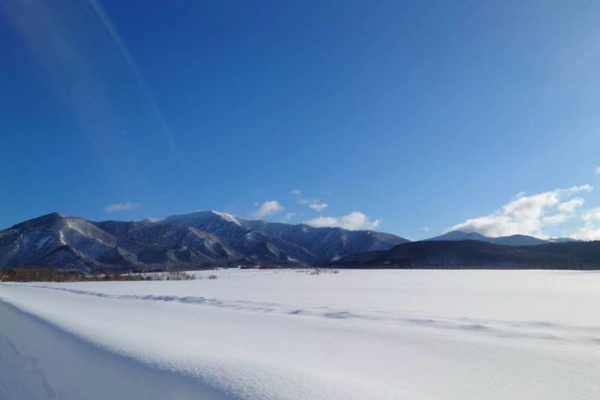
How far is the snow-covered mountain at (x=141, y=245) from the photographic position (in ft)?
319

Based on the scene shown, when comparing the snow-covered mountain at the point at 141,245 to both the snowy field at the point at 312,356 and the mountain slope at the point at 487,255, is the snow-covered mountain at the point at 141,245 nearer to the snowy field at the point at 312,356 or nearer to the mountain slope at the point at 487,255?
the mountain slope at the point at 487,255

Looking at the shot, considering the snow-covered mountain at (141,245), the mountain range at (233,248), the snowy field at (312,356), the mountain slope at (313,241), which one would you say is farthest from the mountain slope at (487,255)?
the mountain slope at (313,241)

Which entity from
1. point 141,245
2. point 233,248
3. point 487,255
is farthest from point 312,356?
point 233,248

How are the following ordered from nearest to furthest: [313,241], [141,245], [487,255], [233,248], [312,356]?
[312,356]
[487,255]
[141,245]
[233,248]
[313,241]

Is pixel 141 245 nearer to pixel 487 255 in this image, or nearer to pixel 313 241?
pixel 313 241

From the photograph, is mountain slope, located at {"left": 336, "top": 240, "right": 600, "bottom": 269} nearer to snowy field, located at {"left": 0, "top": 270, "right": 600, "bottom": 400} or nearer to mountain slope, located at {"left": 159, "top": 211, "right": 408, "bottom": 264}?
snowy field, located at {"left": 0, "top": 270, "right": 600, "bottom": 400}

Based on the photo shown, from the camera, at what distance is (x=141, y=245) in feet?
360

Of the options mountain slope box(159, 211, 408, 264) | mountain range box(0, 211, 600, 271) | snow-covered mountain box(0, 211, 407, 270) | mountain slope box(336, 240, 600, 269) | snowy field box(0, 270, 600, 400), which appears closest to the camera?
snowy field box(0, 270, 600, 400)

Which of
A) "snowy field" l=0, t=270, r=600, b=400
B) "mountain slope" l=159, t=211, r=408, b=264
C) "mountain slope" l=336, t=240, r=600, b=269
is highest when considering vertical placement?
"mountain slope" l=159, t=211, r=408, b=264

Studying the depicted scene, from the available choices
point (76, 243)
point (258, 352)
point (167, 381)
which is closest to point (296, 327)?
point (258, 352)

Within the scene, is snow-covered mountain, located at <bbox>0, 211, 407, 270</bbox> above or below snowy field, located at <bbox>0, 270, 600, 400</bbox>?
above

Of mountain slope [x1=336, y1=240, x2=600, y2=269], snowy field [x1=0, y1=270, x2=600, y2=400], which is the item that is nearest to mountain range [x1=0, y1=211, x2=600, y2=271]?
mountain slope [x1=336, y1=240, x2=600, y2=269]

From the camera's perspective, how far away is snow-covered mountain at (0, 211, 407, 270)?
319ft

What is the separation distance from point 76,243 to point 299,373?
114250mm
